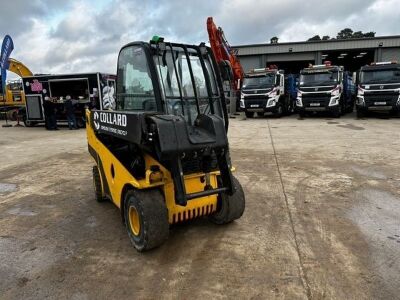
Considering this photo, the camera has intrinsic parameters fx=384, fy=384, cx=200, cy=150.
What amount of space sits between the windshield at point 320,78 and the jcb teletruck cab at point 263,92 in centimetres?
125

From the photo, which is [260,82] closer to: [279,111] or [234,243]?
[279,111]

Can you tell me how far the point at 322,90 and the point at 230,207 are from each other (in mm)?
14209

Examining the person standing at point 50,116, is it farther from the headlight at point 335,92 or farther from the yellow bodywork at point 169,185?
the yellow bodywork at point 169,185

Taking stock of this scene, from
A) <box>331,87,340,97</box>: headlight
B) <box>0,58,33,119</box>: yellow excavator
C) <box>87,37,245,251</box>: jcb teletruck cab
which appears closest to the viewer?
<box>87,37,245,251</box>: jcb teletruck cab

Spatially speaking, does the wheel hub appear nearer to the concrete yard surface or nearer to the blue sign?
the concrete yard surface

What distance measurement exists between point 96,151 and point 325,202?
3.19m

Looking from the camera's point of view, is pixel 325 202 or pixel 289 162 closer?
pixel 325 202

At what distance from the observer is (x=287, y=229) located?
171 inches

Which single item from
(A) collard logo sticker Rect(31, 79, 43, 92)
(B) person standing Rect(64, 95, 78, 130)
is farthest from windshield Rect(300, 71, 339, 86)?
(A) collard logo sticker Rect(31, 79, 43, 92)

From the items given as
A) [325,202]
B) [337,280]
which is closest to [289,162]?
[325,202]

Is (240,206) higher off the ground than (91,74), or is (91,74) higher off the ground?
(91,74)

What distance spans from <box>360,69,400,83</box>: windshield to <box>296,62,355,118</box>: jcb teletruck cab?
107 cm

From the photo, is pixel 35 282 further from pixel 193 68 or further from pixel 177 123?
pixel 193 68

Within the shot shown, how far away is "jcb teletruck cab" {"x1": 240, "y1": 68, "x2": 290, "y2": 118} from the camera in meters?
18.1
